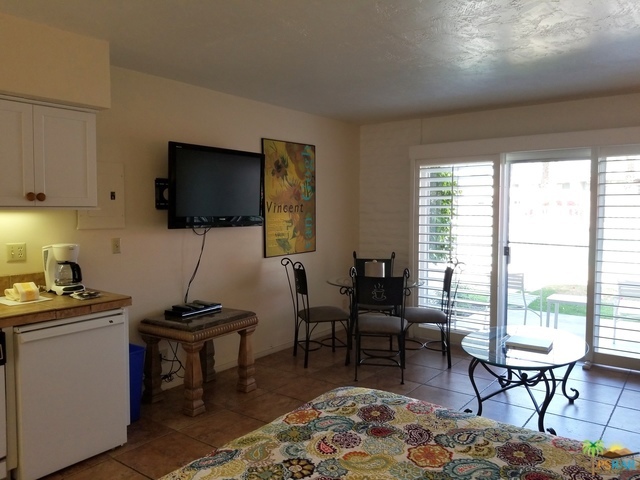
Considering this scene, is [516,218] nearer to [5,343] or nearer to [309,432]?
Answer: [309,432]

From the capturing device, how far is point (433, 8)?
2.36 m

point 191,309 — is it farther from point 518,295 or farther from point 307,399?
point 518,295

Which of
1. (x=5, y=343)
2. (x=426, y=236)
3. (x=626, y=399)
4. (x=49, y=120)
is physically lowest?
(x=626, y=399)

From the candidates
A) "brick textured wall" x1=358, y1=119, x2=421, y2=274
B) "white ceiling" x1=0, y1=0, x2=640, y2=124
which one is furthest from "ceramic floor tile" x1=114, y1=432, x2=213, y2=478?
"brick textured wall" x1=358, y1=119, x2=421, y2=274

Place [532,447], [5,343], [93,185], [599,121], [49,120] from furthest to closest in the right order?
[599,121]
[93,185]
[49,120]
[5,343]
[532,447]

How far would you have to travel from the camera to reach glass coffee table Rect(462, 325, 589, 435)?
290 centimetres

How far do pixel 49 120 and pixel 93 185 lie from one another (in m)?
0.43

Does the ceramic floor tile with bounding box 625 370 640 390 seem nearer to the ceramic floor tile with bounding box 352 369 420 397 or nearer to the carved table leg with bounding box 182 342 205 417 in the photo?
the ceramic floor tile with bounding box 352 369 420 397

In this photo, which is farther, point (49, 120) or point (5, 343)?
point (49, 120)

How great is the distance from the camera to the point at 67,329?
254 centimetres

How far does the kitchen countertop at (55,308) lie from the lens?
2.35 meters

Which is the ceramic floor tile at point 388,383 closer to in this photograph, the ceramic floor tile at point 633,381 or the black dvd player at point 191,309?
the black dvd player at point 191,309

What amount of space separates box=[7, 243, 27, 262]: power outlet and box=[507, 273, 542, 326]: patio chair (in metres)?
4.04

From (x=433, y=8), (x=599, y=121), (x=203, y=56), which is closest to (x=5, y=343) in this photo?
(x=203, y=56)
